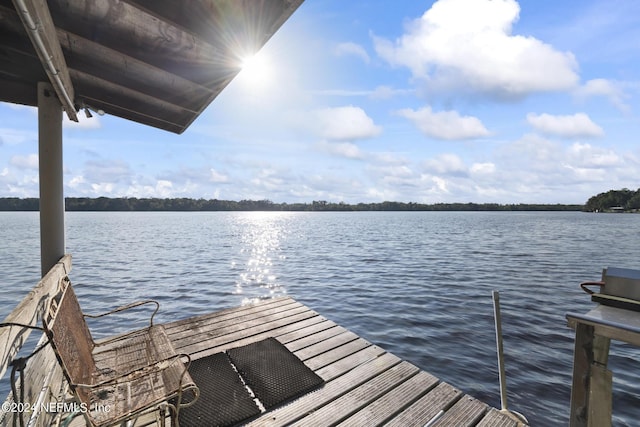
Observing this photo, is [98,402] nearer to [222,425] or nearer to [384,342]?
[222,425]

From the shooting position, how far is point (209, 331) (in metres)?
4.45

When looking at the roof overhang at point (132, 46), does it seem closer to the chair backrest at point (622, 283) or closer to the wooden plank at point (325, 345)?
the chair backrest at point (622, 283)

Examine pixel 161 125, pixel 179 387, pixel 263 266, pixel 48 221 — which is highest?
pixel 161 125

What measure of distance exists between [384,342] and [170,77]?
5.50 m

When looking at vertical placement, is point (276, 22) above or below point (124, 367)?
above

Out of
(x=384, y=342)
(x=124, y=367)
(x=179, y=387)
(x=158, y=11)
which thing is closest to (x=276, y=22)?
(x=158, y=11)

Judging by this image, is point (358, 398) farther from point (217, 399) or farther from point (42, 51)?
point (42, 51)

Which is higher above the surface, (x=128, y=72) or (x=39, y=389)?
(x=128, y=72)

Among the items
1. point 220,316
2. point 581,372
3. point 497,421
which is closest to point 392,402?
point 497,421

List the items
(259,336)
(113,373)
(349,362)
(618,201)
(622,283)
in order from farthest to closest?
(618,201)
(259,336)
(349,362)
(113,373)
(622,283)

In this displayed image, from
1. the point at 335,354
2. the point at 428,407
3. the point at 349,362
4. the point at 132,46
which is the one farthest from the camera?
the point at 335,354

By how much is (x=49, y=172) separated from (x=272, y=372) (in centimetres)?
356

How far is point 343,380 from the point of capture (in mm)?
3260

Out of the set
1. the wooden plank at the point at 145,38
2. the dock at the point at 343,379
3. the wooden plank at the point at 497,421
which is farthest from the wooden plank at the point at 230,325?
the wooden plank at the point at 145,38
